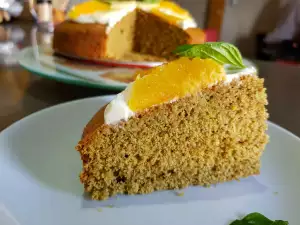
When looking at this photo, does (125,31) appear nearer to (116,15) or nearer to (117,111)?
(116,15)

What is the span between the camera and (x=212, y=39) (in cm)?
357

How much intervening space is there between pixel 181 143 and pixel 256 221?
0.97 feet

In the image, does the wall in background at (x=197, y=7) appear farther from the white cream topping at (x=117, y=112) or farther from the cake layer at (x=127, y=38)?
the white cream topping at (x=117, y=112)

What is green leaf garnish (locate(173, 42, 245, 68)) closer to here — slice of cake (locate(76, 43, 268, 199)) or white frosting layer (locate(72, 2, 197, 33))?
slice of cake (locate(76, 43, 268, 199))

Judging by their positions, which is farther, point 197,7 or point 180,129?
point 197,7

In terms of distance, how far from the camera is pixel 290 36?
441 centimetres

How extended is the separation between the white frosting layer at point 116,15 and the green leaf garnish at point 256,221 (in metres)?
1.52

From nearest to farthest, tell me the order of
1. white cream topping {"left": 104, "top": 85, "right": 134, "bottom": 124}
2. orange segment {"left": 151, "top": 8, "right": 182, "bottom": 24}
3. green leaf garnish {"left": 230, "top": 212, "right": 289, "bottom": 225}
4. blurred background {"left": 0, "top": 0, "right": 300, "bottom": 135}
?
green leaf garnish {"left": 230, "top": 212, "right": 289, "bottom": 225} → white cream topping {"left": 104, "top": 85, "right": 134, "bottom": 124} → blurred background {"left": 0, "top": 0, "right": 300, "bottom": 135} → orange segment {"left": 151, "top": 8, "right": 182, "bottom": 24}

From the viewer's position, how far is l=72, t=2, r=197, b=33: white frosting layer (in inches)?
83.9

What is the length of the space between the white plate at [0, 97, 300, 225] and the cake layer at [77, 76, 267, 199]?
0.04 meters

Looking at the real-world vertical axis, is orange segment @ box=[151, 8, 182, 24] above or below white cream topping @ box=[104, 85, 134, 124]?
above

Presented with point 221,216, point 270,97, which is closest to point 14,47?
point 270,97

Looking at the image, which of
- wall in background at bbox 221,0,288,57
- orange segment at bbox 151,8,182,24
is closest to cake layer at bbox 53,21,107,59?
orange segment at bbox 151,8,182,24

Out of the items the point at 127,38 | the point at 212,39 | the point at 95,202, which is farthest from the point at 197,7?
the point at 95,202
